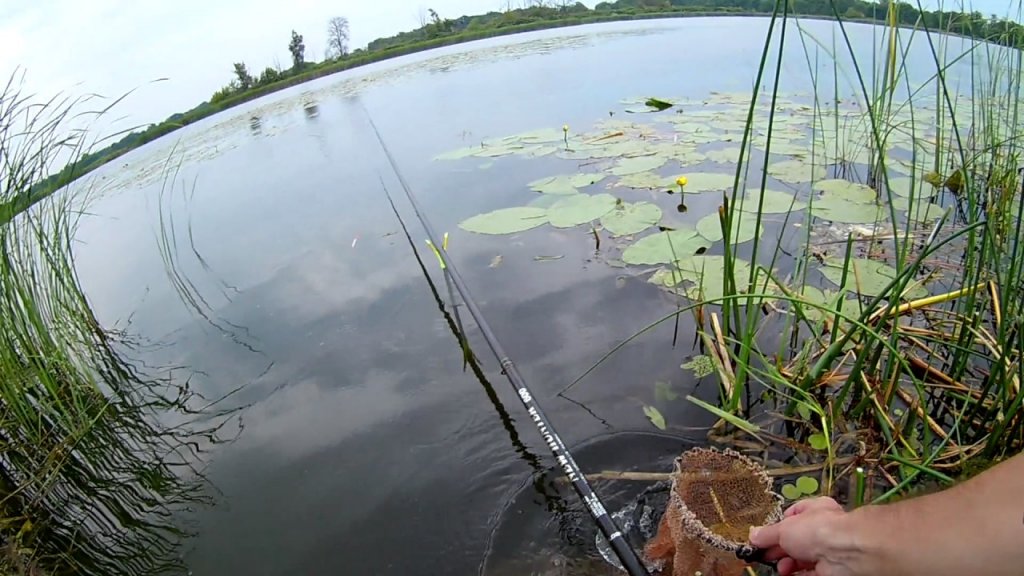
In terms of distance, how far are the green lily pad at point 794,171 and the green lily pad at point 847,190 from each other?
0.42ft

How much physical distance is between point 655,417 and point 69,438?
7.23 feet

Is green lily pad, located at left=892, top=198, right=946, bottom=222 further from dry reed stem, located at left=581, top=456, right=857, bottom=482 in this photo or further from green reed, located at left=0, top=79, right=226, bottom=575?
green reed, located at left=0, top=79, right=226, bottom=575

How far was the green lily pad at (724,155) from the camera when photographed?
13.4ft

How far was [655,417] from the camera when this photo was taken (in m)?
1.86

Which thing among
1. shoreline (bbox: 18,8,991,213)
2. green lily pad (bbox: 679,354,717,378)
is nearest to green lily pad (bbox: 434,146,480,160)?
green lily pad (bbox: 679,354,717,378)

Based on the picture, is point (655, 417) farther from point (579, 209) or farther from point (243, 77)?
point (243, 77)

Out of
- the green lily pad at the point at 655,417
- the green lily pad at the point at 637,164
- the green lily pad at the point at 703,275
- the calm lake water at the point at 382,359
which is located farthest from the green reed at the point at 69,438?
the green lily pad at the point at 637,164

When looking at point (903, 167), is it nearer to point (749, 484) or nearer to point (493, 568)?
point (749, 484)

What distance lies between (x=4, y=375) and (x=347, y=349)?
1.22 metres

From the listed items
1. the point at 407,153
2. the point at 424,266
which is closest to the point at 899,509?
the point at 424,266

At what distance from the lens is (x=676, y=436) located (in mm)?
1758

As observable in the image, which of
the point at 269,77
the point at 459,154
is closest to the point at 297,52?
the point at 269,77

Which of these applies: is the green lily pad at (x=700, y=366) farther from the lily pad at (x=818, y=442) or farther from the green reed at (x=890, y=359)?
the lily pad at (x=818, y=442)

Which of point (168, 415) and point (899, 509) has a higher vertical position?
point (899, 509)
